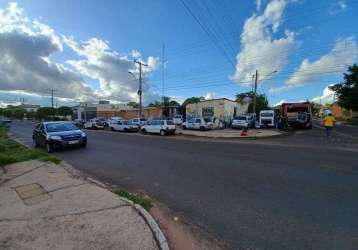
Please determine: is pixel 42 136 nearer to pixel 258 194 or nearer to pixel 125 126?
pixel 258 194

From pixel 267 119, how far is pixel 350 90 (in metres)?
26.9

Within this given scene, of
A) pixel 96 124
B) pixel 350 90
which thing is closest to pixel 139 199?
pixel 96 124

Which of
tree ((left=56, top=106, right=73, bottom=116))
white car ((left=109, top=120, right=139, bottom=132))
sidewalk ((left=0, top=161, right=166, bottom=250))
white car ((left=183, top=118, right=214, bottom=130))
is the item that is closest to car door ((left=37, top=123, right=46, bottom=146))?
sidewalk ((left=0, top=161, right=166, bottom=250))

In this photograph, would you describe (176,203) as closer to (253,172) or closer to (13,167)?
(253,172)

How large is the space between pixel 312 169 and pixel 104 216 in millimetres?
6494

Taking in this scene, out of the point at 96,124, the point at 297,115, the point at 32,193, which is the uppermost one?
the point at 297,115

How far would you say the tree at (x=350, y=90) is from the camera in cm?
4494

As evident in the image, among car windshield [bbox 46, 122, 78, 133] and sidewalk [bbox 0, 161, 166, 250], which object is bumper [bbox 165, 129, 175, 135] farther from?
sidewalk [bbox 0, 161, 166, 250]

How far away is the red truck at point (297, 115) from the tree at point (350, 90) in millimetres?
23280

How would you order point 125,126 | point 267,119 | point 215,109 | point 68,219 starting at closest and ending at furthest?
point 68,219 < point 125,126 < point 267,119 < point 215,109

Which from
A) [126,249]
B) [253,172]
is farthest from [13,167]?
[253,172]

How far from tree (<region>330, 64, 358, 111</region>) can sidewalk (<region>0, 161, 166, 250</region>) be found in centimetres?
5258

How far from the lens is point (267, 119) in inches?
1198

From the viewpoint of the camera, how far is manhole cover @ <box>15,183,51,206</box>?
16.4 feet
